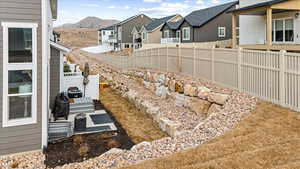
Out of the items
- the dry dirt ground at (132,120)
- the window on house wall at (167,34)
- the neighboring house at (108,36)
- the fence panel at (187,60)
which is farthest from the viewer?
the neighboring house at (108,36)

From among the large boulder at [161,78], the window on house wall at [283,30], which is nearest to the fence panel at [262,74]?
the large boulder at [161,78]

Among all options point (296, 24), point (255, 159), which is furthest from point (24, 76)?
point (296, 24)

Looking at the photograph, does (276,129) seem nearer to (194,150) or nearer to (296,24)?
(194,150)

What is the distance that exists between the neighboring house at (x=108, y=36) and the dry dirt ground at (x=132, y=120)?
3973 centimetres

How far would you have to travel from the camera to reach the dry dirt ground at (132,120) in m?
8.72

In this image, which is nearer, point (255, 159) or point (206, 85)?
point (255, 159)

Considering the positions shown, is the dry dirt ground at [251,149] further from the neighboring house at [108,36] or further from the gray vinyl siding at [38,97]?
the neighboring house at [108,36]

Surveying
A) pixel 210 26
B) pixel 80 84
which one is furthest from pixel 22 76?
pixel 210 26

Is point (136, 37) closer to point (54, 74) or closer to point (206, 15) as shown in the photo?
point (206, 15)

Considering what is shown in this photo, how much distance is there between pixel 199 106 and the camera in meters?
9.92

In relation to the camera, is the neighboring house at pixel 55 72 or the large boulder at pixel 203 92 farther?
the neighboring house at pixel 55 72

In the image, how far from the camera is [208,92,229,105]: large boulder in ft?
28.9

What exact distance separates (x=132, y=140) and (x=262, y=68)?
189 inches

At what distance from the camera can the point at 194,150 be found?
214 inches
